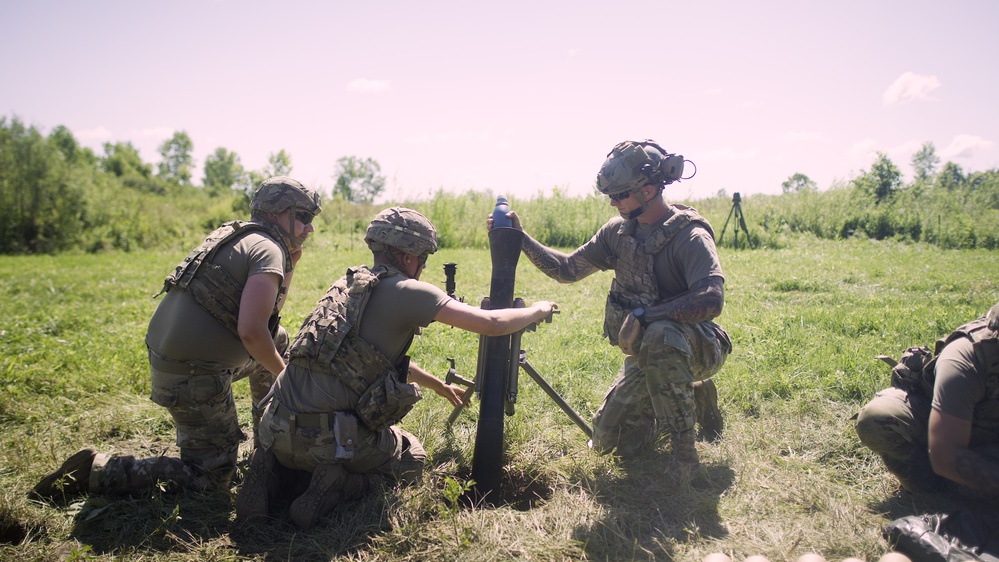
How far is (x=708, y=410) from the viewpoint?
4480mm

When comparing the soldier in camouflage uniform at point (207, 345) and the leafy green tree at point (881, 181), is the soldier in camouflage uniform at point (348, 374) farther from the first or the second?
the leafy green tree at point (881, 181)

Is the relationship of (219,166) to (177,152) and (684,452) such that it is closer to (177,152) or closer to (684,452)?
(177,152)

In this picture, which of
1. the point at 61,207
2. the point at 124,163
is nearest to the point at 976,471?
the point at 61,207

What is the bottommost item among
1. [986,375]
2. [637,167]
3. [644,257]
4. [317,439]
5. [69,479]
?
[69,479]

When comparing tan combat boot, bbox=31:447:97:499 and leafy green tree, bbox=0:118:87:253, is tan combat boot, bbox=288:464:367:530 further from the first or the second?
leafy green tree, bbox=0:118:87:253

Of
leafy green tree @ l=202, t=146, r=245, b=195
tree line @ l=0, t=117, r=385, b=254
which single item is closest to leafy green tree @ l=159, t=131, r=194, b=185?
leafy green tree @ l=202, t=146, r=245, b=195

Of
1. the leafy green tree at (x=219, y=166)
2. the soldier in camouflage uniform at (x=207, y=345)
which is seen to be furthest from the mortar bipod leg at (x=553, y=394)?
the leafy green tree at (x=219, y=166)

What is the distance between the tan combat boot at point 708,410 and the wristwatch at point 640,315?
2.79ft

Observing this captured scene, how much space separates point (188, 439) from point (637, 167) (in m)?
3.32

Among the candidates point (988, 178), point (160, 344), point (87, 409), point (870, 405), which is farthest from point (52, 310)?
point (988, 178)

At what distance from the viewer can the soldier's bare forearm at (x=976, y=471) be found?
10.0 feet

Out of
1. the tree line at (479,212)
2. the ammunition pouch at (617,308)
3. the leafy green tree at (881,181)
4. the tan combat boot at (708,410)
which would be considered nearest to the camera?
the ammunition pouch at (617,308)

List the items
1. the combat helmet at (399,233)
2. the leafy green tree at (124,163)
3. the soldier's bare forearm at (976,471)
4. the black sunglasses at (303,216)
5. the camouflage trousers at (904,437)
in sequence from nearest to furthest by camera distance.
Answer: the soldier's bare forearm at (976,471) → the combat helmet at (399,233) → the camouflage trousers at (904,437) → the black sunglasses at (303,216) → the leafy green tree at (124,163)

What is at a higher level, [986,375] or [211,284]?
[211,284]
